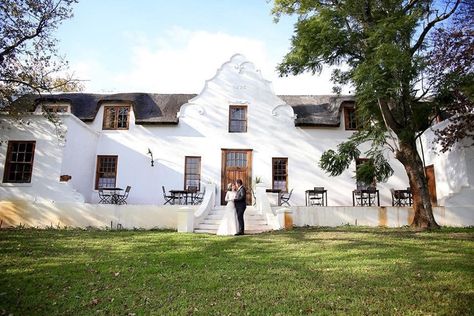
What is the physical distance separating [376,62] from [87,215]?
12027 millimetres

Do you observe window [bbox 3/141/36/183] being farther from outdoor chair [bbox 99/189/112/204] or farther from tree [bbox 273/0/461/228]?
tree [bbox 273/0/461/228]

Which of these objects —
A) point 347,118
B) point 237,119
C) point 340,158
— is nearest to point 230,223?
point 340,158

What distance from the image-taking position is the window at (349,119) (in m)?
17.9

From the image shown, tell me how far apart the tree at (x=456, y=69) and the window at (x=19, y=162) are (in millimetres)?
16447

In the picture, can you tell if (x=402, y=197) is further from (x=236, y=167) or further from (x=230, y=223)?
(x=230, y=223)

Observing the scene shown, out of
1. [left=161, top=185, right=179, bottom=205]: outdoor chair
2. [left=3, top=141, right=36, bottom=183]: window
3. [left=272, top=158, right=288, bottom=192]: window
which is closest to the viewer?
[left=3, top=141, right=36, bottom=183]: window

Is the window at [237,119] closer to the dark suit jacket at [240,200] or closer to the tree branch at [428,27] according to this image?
the dark suit jacket at [240,200]

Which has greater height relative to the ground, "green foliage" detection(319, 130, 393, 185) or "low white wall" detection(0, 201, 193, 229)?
"green foliage" detection(319, 130, 393, 185)

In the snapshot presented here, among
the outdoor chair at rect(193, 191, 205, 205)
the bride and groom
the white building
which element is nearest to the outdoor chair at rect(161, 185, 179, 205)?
the white building

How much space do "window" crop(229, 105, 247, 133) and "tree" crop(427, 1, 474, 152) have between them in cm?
916

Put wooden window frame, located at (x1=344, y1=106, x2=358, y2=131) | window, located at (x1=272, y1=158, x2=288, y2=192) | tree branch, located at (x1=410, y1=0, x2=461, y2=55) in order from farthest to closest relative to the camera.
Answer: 1. wooden window frame, located at (x1=344, y1=106, x2=358, y2=131)
2. window, located at (x1=272, y1=158, x2=288, y2=192)
3. tree branch, located at (x1=410, y1=0, x2=461, y2=55)

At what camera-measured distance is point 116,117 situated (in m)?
18.3

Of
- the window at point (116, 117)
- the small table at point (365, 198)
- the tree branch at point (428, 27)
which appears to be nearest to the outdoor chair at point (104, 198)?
the window at point (116, 117)

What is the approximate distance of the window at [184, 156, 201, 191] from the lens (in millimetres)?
17219
